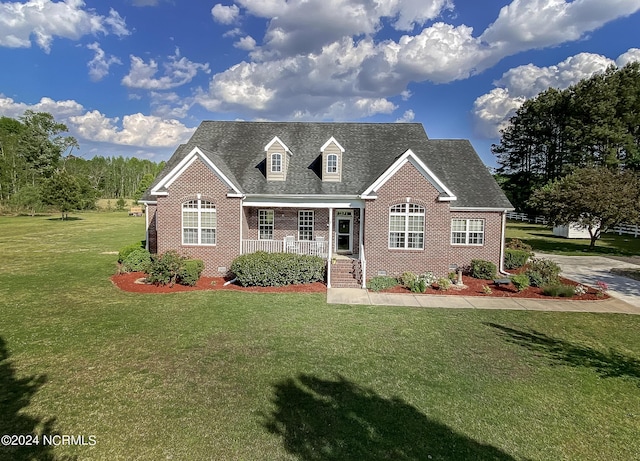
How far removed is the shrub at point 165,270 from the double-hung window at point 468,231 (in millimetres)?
14083

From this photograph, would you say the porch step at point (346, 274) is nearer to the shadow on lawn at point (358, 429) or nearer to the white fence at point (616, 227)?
the shadow on lawn at point (358, 429)

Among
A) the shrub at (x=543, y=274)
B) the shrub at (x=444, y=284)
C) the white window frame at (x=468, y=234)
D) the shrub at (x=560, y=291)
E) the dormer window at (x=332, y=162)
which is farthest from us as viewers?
the dormer window at (x=332, y=162)

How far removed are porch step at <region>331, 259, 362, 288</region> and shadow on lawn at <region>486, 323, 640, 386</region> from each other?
22.7ft

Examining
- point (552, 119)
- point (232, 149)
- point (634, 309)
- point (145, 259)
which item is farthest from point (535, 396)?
point (552, 119)

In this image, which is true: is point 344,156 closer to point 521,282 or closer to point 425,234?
point 425,234

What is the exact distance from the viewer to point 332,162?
18.6 metres

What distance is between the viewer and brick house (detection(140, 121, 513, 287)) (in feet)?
53.9

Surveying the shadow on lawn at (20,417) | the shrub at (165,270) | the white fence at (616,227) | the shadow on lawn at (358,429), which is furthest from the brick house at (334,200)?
the white fence at (616,227)

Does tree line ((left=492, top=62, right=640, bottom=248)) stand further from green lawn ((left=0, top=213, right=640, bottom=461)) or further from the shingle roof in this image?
green lawn ((left=0, top=213, right=640, bottom=461))

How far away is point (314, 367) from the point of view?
25.6ft

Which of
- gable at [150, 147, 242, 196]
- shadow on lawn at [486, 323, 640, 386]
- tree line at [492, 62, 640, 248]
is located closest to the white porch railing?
gable at [150, 147, 242, 196]

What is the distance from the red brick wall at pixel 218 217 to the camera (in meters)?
16.5

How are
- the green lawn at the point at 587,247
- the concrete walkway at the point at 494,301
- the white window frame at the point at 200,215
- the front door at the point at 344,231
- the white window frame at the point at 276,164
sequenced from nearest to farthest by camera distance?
the concrete walkway at the point at 494,301 → the white window frame at the point at 200,215 → the white window frame at the point at 276,164 → the front door at the point at 344,231 → the green lawn at the point at 587,247

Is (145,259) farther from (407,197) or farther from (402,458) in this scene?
(402,458)
